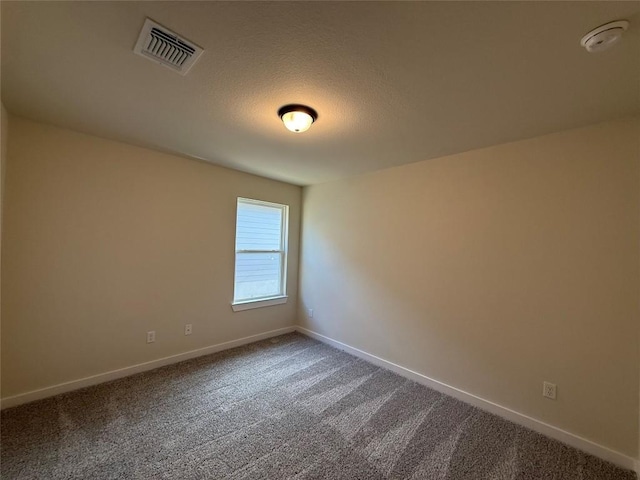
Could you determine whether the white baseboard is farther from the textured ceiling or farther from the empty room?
the textured ceiling

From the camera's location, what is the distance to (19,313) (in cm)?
211

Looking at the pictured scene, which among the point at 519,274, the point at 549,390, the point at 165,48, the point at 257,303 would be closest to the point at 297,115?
the point at 165,48

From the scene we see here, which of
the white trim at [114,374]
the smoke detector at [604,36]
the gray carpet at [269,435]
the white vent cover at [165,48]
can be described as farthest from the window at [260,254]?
the smoke detector at [604,36]

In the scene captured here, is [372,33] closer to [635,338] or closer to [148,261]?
[635,338]

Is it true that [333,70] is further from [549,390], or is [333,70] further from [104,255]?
[549,390]

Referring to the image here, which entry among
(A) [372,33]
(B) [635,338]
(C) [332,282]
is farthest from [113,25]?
(B) [635,338]

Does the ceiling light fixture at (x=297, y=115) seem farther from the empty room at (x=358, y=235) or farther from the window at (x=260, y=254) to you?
the window at (x=260, y=254)

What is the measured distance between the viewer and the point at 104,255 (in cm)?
248

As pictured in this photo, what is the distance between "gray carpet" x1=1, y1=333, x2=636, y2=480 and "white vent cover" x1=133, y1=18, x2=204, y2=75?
7.59ft

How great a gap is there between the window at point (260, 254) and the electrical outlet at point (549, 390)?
3.01 meters

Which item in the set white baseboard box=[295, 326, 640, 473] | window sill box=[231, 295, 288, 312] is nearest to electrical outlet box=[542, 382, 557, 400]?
white baseboard box=[295, 326, 640, 473]

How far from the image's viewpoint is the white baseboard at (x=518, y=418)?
5.74ft

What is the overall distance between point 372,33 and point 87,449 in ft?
9.54

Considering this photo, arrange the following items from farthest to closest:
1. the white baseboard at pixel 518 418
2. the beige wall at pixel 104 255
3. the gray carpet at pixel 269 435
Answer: the beige wall at pixel 104 255, the white baseboard at pixel 518 418, the gray carpet at pixel 269 435
